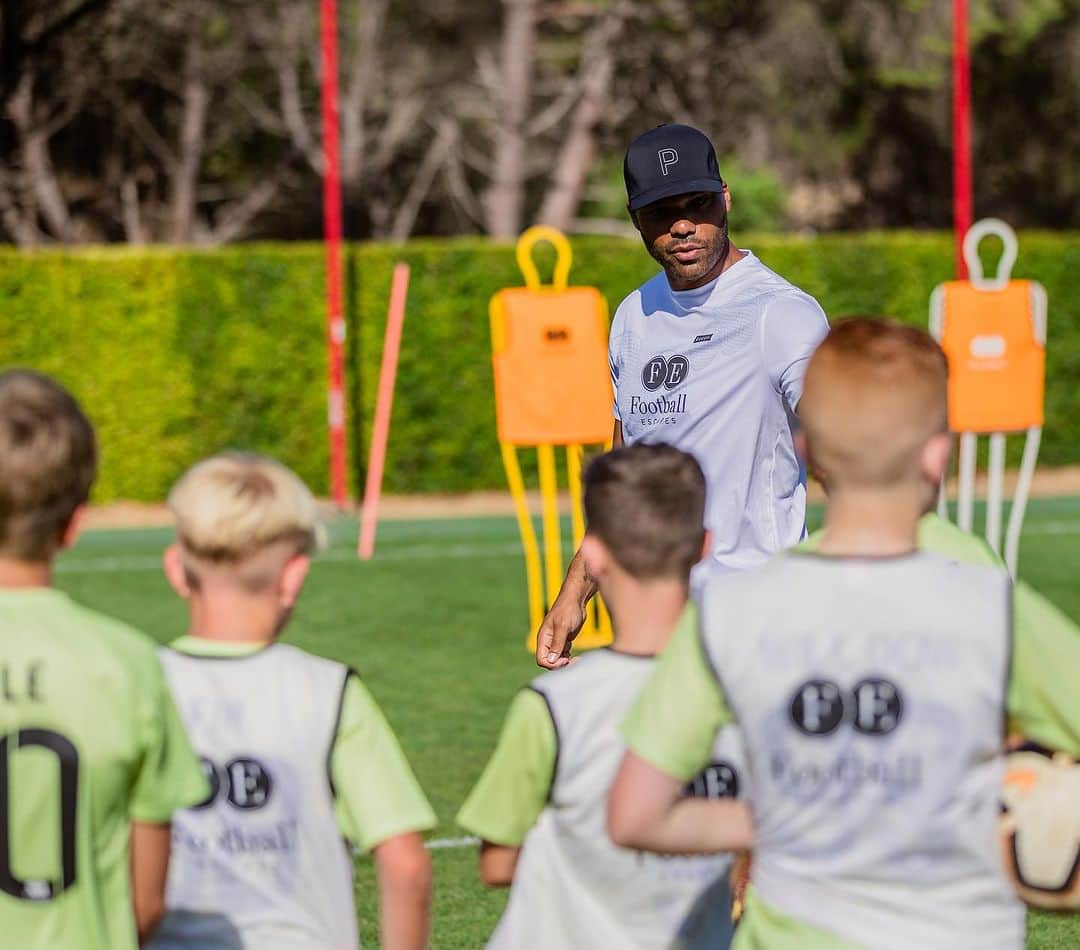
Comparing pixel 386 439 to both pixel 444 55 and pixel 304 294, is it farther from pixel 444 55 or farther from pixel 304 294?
pixel 444 55

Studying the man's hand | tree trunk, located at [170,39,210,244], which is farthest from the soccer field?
tree trunk, located at [170,39,210,244]

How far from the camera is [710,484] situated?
4.77 metres

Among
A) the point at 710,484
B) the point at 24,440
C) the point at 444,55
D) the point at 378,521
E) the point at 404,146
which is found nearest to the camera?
the point at 24,440

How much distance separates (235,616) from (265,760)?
224 mm

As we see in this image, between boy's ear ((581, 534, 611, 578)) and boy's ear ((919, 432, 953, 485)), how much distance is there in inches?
19.8

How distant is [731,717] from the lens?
2.71 meters

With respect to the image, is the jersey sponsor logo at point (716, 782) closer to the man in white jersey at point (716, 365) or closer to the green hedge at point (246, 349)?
the man in white jersey at point (716, 365)

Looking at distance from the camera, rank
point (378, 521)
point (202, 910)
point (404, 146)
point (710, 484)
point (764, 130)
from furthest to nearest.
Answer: point (764, 130) < point (404, 146) < point (378, 521) < point (710, 484) < point (202, 910)

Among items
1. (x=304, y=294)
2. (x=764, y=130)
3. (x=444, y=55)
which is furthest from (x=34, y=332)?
(x=764, y=130)

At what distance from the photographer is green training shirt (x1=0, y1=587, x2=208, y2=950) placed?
8.91 ft

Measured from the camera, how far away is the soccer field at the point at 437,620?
6539 millimetres

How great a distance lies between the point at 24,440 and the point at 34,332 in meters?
16.8

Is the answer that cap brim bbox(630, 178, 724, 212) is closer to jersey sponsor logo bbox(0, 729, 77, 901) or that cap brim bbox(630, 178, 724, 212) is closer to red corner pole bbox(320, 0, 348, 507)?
jersey sponsor logo bbox(0, 729, 77, 901)

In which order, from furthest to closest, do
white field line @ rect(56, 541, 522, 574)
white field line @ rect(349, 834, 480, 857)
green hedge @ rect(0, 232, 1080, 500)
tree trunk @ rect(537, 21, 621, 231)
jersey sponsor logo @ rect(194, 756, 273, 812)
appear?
tree trunk @ rect(537, 21, 621, 231) → green hedge @ rect(0, 232, 1080, 500) → white field line @ rect(56, 541, 522, 574) → white field line @ rect(349, 834, 480, 857) → jersey sponsor logo @ rect(194, 756, 273, 812)
